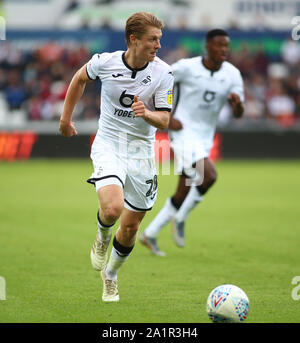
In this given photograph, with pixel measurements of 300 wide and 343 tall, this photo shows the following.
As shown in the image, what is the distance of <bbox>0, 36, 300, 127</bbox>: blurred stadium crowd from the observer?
72.0 feet

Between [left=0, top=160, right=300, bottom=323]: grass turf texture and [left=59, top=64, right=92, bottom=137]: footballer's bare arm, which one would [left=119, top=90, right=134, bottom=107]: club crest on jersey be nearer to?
[left=59, top=64, right=92, bottom=137]: footballer's bare arm

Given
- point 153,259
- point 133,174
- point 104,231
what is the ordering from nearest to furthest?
1. point 104,231
2. point 133,174
3. point 153,259

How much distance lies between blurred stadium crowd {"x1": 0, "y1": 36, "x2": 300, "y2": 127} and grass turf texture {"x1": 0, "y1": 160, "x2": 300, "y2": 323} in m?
5.80

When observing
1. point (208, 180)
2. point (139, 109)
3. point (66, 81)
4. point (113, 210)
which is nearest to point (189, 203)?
point (208, 180)

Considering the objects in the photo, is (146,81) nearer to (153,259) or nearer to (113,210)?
(113,210)

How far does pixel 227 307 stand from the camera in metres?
5.59

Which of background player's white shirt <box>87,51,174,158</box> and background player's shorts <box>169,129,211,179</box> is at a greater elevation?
background player's shorts <box>169,129,211,179</box>

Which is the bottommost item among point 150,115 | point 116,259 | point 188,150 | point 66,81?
point 116,259

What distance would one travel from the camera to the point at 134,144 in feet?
22.3

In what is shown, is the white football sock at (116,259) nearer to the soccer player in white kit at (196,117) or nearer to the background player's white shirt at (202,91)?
the soccer player in white kit at (196,117)

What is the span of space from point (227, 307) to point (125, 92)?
7.11 feet

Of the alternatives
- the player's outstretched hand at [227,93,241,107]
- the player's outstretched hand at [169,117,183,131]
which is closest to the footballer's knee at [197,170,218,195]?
the player's outstretched hand at [169,117,183,131]
